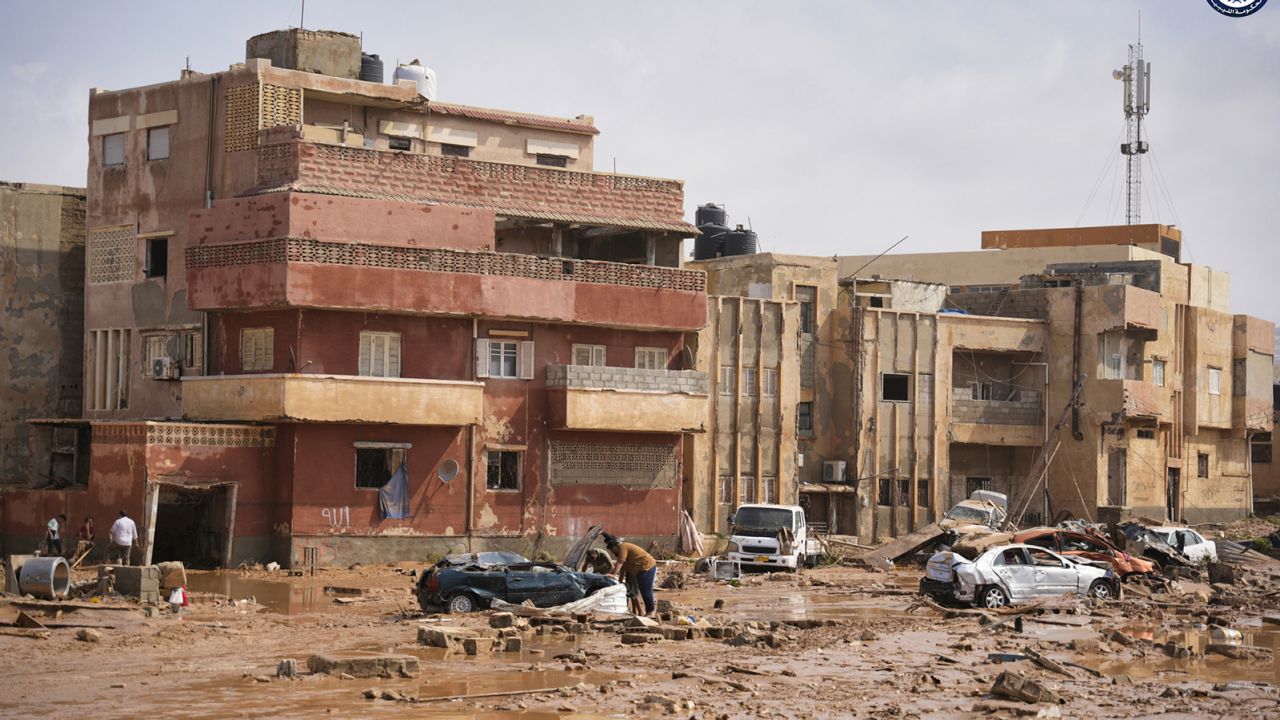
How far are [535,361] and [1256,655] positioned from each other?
19.8m

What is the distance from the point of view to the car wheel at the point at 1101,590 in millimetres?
30766

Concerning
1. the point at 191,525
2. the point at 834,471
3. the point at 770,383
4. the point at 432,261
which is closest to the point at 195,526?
the point at 191,525

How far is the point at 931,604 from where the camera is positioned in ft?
96.3

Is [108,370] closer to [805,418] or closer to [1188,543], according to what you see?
[805,418]

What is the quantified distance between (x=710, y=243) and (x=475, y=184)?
15864 mm

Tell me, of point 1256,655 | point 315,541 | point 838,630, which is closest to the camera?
point 1256,655

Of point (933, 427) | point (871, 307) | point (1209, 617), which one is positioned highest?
point (871, 307)

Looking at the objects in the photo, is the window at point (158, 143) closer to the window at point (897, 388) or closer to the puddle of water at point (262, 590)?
the puddle of water at point (262, 590)

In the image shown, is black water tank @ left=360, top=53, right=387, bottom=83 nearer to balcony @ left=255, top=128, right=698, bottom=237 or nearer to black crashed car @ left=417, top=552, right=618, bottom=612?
balcony @ left=255, top=128, right=698, bottom=237

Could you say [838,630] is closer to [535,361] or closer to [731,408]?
[535,361]

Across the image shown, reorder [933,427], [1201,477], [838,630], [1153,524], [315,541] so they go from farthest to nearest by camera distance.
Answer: [1201,477] < [933,427] < [1153,524] < [315,541] < [838,630]

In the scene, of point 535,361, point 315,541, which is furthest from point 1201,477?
point 315,541

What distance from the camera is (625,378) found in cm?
3938

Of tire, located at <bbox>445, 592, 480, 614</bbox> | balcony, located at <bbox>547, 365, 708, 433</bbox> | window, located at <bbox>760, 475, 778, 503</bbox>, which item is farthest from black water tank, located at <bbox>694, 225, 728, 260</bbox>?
tire, located at <bbox>445, 592, 480, 614</bbox>
